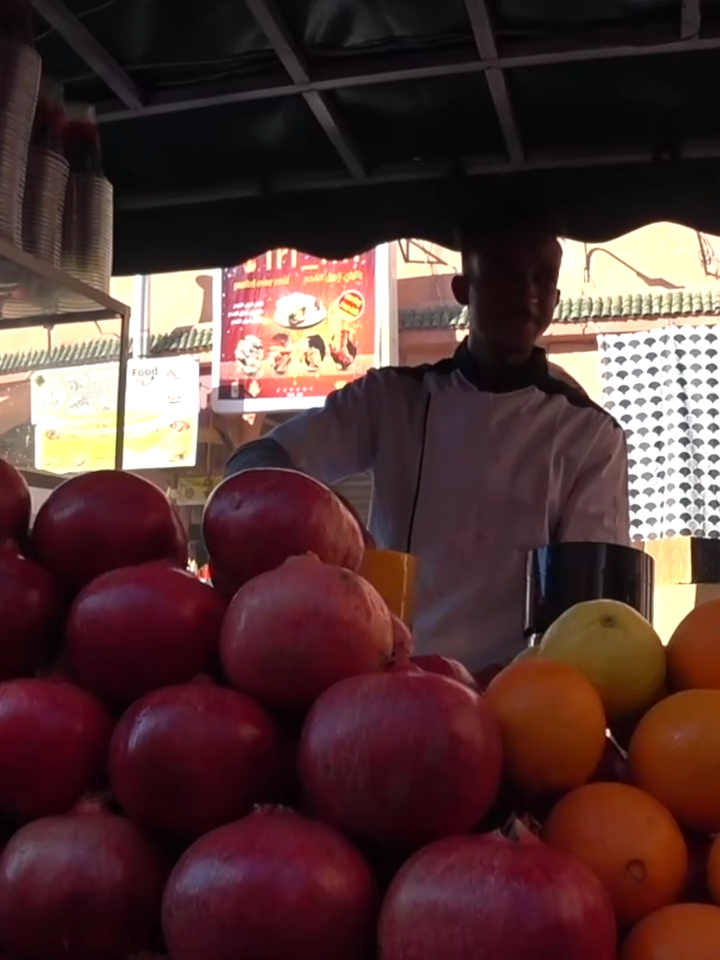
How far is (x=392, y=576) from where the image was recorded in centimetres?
110

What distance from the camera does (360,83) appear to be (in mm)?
1960

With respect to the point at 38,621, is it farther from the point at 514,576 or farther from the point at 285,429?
the point at 514,576

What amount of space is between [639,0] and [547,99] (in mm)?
340

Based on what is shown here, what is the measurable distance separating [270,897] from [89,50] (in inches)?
66.8

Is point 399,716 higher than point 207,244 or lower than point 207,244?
Answer: lower

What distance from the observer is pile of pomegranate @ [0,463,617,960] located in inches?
23.9

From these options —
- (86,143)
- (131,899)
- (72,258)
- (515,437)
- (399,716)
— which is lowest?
(131,899)

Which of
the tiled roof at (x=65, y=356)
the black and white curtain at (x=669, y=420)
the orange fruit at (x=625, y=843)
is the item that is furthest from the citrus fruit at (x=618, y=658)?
the black and white curtain at (x=669, y=420)

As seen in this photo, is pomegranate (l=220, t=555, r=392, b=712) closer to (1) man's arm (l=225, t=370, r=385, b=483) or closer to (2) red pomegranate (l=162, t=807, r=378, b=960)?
(2) red pomegranate (l=162, t=807, r=378, b=960)

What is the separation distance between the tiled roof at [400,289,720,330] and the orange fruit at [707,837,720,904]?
677cm

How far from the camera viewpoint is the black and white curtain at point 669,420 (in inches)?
234

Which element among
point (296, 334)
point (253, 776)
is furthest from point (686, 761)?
point (296, 334)

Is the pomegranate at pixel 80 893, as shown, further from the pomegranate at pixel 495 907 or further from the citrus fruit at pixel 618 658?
the citrus fruit at pixel 618 658

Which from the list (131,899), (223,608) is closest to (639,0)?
(223,608)
